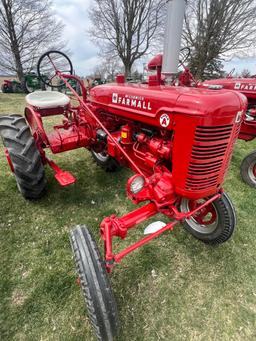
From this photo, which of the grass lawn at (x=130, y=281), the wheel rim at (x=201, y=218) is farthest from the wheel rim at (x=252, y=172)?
the wheel rim at (x=201, y=218)

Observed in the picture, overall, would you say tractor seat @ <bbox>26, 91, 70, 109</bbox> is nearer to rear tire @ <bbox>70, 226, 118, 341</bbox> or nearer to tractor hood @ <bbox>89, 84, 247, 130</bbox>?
tractor hood @ <bbox>89, 84, 247, 130</bbox>

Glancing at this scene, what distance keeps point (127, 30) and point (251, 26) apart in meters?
7.72

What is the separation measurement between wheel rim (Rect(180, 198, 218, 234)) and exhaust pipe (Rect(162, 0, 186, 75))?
1333mm

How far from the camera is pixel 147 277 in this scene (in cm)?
193

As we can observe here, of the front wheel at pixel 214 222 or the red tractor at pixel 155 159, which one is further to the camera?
the front wheel at pixel 214 222

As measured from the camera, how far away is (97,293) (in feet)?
4.13

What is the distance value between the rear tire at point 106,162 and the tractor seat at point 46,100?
0.90 metres

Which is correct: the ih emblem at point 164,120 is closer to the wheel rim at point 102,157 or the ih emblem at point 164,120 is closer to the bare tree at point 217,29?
the wheel rim at point 102,157

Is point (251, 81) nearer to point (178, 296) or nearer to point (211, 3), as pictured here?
point (178, 296)

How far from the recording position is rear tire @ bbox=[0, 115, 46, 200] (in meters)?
2.28

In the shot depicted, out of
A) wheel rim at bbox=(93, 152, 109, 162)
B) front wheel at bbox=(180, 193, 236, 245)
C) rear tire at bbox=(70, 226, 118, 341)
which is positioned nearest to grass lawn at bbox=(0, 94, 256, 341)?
front wheel at bbox=(180, 193, 236, 245)

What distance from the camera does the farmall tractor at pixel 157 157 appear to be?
135cm

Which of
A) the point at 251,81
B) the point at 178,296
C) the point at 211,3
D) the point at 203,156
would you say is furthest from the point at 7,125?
the point at 211,3

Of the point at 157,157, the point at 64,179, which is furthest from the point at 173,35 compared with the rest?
the point at 64,179
